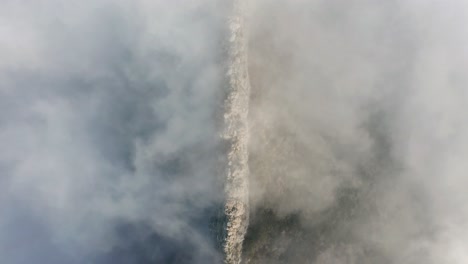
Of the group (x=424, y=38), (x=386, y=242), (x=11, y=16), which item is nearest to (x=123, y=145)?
(x=11, y=16)

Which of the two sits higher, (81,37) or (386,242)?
(81,37)

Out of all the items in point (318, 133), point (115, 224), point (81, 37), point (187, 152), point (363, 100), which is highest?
point (81, 37)

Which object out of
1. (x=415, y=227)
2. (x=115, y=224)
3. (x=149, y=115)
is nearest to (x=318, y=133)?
(x=415, y=227)

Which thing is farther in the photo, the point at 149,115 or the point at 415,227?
the point at 149,115

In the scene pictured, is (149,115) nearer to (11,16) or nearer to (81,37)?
(81,37)

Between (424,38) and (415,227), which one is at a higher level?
(424,38)

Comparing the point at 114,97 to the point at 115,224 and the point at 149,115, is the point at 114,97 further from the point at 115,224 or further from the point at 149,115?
the point at 115,224
